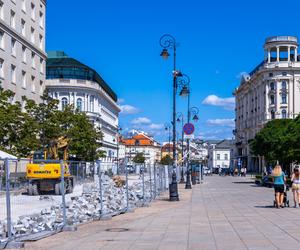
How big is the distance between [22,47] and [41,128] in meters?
16.7

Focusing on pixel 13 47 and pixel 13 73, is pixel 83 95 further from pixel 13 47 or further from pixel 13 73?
pixel 13 47

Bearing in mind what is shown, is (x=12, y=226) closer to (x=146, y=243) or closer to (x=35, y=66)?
(x=146, y=243)

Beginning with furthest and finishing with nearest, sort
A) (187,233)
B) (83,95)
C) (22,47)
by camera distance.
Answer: (83,95) → (22,47) → (187,233)

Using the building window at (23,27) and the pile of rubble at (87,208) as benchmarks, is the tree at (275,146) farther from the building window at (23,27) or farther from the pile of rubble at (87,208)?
the building window at (23,27)

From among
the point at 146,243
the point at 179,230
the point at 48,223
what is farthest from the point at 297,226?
the point at 48,223

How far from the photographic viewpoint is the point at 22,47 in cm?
6400

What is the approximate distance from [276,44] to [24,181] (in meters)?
122

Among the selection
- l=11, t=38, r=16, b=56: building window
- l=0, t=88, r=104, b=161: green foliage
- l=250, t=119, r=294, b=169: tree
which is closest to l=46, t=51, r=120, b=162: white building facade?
l=0, t=88, r=104, b=161: green foliage

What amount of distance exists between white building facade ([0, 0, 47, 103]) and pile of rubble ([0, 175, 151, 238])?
119 ft

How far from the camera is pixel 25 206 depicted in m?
12.8

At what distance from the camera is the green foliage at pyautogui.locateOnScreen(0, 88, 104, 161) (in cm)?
4344

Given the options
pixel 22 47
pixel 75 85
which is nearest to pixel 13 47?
pixel 22 47

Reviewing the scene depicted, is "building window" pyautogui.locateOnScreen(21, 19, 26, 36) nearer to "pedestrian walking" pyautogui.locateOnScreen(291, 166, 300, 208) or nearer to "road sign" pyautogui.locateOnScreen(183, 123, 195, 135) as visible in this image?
"road sign" pyautogui.locateOnScreen(183, 123, 195, 135)

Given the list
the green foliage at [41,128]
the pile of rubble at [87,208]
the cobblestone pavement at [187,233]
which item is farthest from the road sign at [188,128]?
the green foliage at [41,128]
